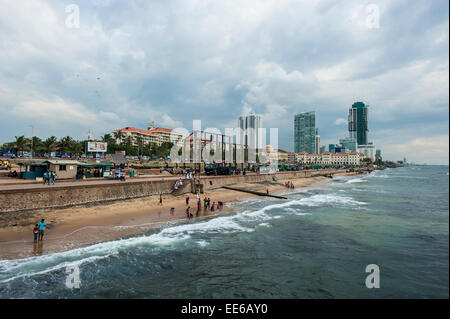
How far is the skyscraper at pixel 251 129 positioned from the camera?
124000mm

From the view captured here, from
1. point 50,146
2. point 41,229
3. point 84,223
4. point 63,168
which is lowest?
point 84,223

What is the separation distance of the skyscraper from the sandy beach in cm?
10143

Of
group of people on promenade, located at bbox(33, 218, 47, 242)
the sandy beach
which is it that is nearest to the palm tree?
the sandy beach

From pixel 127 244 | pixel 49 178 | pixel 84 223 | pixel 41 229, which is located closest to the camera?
pixel 41 229

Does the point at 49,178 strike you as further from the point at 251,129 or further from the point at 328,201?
the point at 251,129

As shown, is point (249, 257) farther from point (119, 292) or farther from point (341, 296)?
point (119, 292)

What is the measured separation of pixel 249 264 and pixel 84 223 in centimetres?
1280

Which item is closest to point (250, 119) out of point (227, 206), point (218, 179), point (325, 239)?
point (218, 179)

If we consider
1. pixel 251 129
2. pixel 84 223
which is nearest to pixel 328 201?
pixel 84 223

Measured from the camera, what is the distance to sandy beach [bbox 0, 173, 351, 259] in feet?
39.5

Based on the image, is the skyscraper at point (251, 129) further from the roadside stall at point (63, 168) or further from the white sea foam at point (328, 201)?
the roadside stall at point (63, 168)

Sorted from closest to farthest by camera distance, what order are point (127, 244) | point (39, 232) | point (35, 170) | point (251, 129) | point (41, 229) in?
point (41, 229), point (39, 232), point (127, 244), point (35, 170), point (251, 129)

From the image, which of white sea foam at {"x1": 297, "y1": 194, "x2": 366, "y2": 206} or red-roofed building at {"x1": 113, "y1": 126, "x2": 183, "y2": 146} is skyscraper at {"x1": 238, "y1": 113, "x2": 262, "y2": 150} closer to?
red-roofed building at {"x1": 113, "y1": 126, "x2": 183, "y2": 146}

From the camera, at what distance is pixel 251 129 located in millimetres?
136375
